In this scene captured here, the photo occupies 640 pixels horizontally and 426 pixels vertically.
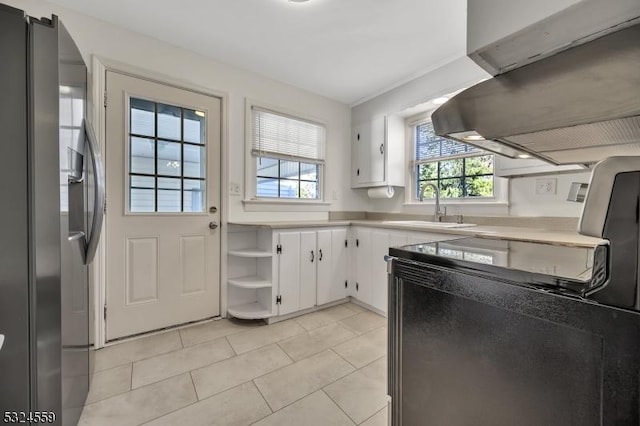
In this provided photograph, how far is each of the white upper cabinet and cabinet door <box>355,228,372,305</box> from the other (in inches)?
27.1

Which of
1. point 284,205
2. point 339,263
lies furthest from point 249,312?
point 284,205

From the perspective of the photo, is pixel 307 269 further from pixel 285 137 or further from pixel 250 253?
pixel 285 137

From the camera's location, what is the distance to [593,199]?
60cm

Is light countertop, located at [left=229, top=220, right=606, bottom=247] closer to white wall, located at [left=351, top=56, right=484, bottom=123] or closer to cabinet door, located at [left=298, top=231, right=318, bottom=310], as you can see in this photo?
cabinet door, located at [left=298, top=231, right=318, bottom=310]

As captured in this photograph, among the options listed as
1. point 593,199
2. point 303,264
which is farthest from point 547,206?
point 303,264

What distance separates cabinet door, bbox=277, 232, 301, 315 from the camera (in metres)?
2.39

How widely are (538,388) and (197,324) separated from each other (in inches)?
94.4

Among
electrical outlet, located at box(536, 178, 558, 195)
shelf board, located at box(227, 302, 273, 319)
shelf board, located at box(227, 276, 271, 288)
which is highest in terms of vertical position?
electrical outlet, located at box(536, 178, 558, 195)

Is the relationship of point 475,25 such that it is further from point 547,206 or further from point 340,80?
point 340,80

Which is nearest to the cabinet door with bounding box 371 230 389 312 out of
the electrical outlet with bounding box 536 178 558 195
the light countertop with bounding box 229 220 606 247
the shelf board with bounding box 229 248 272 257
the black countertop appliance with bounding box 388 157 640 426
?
the light countertop with bounding box 229 220 606 247

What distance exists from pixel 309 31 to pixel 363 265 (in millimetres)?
2085

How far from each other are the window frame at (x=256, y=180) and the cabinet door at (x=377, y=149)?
1.78ft

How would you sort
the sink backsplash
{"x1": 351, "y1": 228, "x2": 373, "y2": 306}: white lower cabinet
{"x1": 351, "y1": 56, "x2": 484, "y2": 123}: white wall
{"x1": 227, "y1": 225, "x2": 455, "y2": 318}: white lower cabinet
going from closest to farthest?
the sink backsplash, {"x1": 351, "y1": 56, "x2": 484, "y2": 123}: white wall, {"x1": 227, "y1": 225, "x2": 455, "y2": 318}: white lower cabinet, {"x1": 351, "y1": 228, "x2": 373, "y2": 306}: white lower cabinet

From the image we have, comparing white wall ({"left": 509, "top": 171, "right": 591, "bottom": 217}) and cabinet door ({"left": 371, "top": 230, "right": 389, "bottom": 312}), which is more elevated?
white wall ({"left": 509, "top": 171, "right": 591, "bottom": 217})
